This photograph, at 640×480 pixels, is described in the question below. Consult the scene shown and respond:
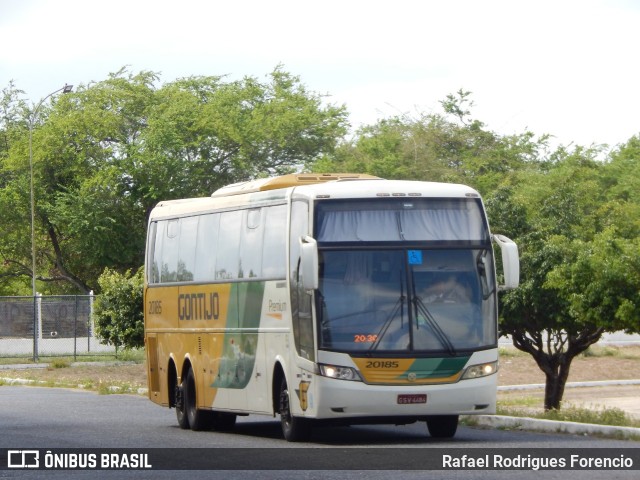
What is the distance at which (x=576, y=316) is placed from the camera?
29625 millimetres

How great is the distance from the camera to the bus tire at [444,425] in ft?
59.7

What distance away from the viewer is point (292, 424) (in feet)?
58.4

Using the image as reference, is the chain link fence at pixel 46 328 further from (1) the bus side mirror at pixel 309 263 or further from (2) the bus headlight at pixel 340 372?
(1) the bus side mirror at pixel 309 263

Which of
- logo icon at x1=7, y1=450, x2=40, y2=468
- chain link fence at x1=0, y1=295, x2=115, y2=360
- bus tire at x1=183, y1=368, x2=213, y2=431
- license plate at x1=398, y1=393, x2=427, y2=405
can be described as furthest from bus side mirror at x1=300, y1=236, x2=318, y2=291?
chain link fence at x1=0, y1=295, x2=115, y2=360

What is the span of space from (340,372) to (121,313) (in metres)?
27.1

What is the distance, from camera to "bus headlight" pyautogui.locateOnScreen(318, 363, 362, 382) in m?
16.9

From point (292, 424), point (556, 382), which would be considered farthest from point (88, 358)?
point (292, 424)

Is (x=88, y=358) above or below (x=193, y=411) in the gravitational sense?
above

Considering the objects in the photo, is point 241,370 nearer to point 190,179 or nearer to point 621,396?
point 621,396

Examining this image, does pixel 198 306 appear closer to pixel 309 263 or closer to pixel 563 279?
pixel 309 263

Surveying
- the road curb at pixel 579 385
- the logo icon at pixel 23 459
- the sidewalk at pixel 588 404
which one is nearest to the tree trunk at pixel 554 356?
the sidewalk at pixel 588 404

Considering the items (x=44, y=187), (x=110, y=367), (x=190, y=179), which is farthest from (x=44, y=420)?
(x=44, y=187)

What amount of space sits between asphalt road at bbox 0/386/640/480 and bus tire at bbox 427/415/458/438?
200 millimetres

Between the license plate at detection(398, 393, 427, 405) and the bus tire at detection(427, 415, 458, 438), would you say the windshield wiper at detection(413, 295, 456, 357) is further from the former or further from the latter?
the bus tire at detection(427, 415, 458, 438)
